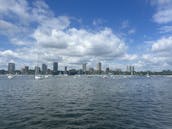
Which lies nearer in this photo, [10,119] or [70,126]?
[70,126]

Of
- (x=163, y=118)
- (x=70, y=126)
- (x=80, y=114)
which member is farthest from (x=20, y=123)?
(x=163, y=118)

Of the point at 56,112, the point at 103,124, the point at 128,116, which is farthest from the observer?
the point at 56,112

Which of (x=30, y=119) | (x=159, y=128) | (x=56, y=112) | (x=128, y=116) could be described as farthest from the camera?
(x=56, y=112)

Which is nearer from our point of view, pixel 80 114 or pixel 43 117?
pixel 43 117

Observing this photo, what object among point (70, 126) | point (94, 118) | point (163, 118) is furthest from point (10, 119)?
point (163, 118)

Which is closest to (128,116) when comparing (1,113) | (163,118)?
(163,118)

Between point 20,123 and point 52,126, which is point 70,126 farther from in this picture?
point 20,123

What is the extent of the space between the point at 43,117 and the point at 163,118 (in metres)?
18.0

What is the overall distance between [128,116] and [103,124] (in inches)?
246

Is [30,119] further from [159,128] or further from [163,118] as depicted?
[163,118]

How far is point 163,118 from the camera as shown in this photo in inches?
1203

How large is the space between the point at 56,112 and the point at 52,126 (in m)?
8.66

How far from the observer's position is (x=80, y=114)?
33.3 m

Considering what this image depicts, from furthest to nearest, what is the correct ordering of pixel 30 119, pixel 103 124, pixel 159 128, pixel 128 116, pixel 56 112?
pixel 56 112 < pixel 128 116 < pixel 30 119 < pixel 103 124 < pixel 159 128
